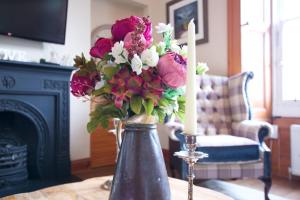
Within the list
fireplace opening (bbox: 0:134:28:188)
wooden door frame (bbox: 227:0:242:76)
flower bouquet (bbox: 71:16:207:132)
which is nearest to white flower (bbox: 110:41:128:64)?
flower bouquet (bbox: 71:16:207:132)

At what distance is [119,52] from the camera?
0.54m

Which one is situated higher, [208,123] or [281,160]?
[208,123]

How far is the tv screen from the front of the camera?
81.4 inches

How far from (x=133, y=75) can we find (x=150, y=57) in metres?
0.05

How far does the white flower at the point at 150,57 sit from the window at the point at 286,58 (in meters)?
2.22

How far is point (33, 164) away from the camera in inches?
86.4

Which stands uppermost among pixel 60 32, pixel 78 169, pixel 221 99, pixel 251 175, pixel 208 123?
pixel 60 32

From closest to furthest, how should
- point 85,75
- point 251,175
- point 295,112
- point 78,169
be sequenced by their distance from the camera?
1. point 85,75
2. point 251,175
3. point 295,112
4. point 78,169

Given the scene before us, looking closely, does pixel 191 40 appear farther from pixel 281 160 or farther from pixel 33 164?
pixel 281 160

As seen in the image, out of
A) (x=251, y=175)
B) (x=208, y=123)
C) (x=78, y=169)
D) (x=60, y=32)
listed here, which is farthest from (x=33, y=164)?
(x=251, y=175)

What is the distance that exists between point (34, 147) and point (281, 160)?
2.21 meters

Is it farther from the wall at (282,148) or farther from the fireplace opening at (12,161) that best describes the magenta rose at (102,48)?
the wall at (282,148)

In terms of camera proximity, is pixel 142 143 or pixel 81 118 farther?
pixel 81 118

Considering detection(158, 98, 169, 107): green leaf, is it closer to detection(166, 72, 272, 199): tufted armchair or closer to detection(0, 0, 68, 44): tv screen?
detection(166, 72, 272, 199): tufted armchair
